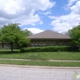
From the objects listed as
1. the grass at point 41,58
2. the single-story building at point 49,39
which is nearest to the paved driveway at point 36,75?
the grass at point 41,58

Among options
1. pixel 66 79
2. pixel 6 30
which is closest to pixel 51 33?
pixel 6 30

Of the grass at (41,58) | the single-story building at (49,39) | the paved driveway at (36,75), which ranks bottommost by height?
the paved driveway at (36,75)

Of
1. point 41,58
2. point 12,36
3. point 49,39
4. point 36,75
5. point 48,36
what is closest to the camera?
point 36,75

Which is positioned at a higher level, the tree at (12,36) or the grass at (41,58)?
the tree at (12,36)

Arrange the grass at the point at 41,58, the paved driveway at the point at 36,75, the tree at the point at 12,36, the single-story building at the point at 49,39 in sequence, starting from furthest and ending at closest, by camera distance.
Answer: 1. the single-story building at the point at 49,39
2. the tree at the point at 12,36
3. the grass at the point at 41,58
4. the paved driveway at the point at 36,75

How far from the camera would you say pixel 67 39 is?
3938cm

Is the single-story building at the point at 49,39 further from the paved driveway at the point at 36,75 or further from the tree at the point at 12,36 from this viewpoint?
the paved driveway at the point at 36,75

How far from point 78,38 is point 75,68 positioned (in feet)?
71.2

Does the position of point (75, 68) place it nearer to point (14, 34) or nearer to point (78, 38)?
point (14, 34)

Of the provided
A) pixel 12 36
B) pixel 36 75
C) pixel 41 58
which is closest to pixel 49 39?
pixel 12 36

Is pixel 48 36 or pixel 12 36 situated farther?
pixel 48 36

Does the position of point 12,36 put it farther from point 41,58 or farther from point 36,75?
point 36,75

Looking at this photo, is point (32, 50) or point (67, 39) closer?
point (32, 50)

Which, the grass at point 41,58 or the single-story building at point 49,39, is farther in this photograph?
the single-story building at point 49,39
